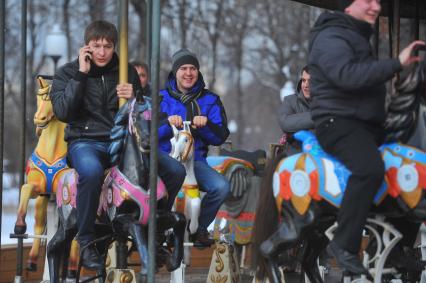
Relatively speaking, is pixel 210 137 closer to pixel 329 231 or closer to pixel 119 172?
pixel 119 172

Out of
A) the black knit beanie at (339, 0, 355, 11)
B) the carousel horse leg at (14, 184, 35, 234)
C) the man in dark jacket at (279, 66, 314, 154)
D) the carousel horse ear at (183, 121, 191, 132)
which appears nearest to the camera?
the black knit beanie at (339, 0, 355, 11)

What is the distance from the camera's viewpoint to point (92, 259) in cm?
789

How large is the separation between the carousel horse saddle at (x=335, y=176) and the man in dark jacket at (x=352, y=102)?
10cm

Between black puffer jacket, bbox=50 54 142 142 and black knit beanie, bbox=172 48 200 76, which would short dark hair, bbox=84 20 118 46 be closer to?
black puffer jacket, bbox=50 54 142 142

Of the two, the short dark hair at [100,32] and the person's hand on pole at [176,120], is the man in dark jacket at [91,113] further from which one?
the person's hand on pole at [176,120]

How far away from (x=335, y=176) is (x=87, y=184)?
1.95 metres

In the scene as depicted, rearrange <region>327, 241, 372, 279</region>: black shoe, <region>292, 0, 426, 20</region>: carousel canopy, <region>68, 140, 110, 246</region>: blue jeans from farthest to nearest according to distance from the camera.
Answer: <region>292, 0, 426, 20</region>: carousel canopy → <region>68, 140, 110, 246</region>: blue jeans → <region>327, 241, 372, 279</region>: black shoe

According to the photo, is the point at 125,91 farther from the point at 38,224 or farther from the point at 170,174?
the point at 38,224

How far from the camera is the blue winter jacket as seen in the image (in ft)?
29.5

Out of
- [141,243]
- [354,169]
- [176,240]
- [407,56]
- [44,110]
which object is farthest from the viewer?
[44,110]

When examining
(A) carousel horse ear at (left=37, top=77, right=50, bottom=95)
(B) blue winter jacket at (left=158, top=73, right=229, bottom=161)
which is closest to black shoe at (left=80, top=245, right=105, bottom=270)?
(B) blue winter jacket at (left=158, top=73, right=229, bottom=161)

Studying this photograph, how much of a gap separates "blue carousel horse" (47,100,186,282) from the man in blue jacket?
0.86m

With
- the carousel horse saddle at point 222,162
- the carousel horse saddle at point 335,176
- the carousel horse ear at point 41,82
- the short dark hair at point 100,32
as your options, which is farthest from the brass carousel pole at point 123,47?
the carousel horse saddle at point 222,162

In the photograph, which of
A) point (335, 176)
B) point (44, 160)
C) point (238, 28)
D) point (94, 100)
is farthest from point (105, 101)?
point (238, 28)
